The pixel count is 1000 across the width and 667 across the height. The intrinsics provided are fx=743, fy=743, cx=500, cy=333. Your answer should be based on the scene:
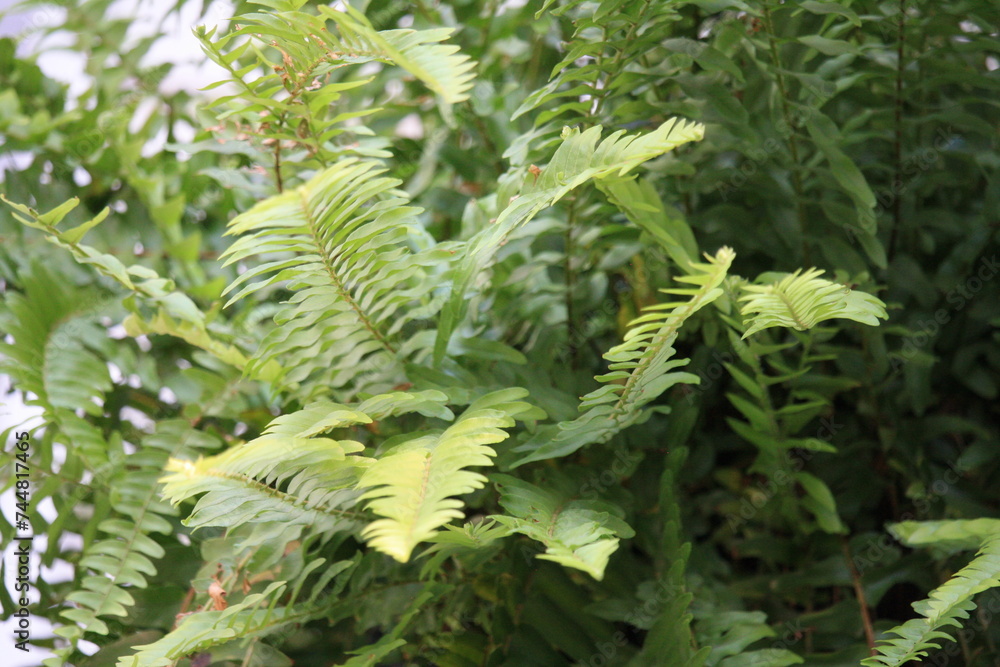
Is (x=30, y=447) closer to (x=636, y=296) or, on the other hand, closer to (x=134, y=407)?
(x=134, y=407)

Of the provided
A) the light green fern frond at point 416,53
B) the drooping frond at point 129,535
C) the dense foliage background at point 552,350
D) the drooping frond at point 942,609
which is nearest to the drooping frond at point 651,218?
the dense foliage background at point 552,350

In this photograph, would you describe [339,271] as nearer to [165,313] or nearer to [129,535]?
[165,313]

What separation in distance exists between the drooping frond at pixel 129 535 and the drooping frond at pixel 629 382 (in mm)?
310

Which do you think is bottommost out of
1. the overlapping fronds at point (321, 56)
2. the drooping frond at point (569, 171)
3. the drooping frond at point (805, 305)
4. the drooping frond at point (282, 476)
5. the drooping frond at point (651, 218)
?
the drooping frond at point (282, 476)

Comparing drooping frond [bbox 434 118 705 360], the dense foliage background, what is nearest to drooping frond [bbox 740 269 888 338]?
the dense foliage background

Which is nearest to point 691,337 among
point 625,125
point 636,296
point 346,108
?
point 636,296

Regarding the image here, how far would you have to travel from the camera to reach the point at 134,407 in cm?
78

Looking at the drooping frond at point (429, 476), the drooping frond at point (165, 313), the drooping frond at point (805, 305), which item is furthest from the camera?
the drooping frond at point (165, 313)

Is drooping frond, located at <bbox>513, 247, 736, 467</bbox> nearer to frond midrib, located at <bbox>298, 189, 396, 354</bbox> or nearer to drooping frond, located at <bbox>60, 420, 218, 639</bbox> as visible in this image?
frond midrib, located at <bbox>298, 189, 396, 354</bbox>

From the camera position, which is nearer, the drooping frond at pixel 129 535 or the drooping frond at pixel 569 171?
the drooping frond at pixel 569 171

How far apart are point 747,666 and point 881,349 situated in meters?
0.29

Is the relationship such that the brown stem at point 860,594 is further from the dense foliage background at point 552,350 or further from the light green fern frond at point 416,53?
the light green fern frond at point 416,53

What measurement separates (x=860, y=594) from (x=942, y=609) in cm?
19

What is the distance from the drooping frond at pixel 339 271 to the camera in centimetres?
41
